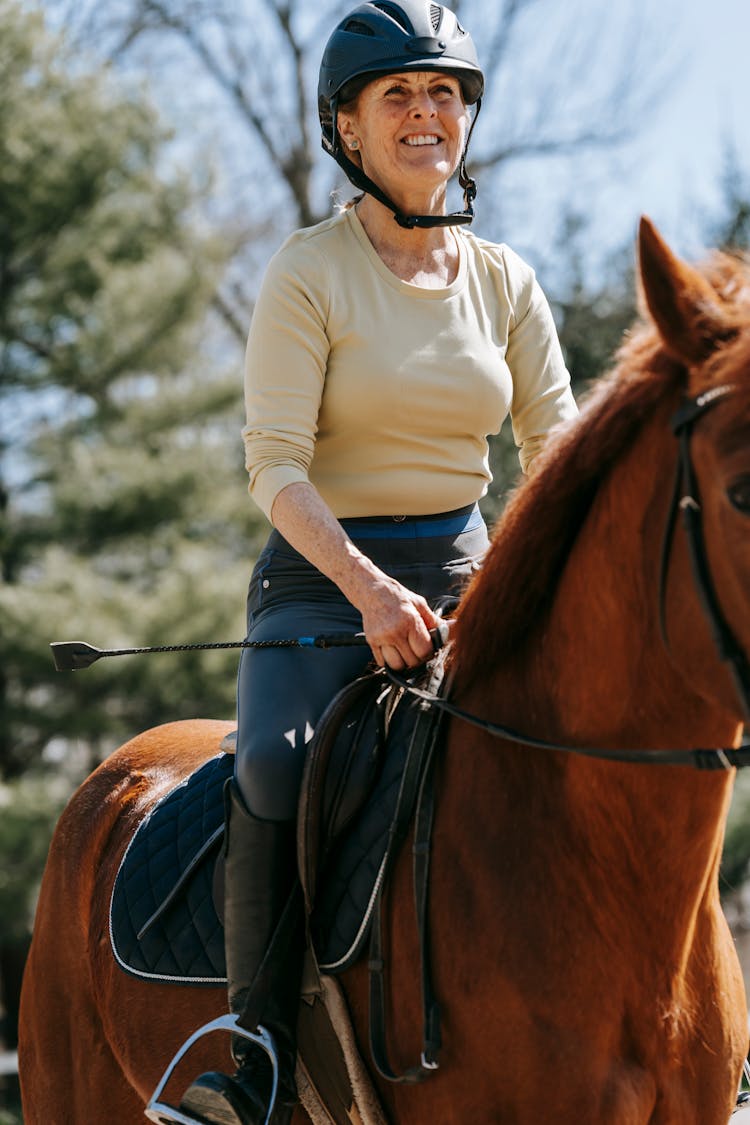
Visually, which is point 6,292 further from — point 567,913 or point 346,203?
point 567,913

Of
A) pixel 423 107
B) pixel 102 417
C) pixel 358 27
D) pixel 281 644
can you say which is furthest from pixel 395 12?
pixel 102 417

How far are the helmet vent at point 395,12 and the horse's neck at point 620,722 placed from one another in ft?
4.82

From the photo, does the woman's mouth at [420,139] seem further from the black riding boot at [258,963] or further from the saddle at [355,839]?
A: the black riding boot at [258,963]

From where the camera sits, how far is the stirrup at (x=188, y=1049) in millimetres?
2875

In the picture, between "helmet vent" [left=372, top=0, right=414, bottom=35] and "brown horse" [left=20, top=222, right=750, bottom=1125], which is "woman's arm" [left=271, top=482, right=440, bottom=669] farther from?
"helmet vent" [left=372, top=0, right=414, bottom=35]

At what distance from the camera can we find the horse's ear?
226 centimetres

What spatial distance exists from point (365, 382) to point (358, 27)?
0.95 metres

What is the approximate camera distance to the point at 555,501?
8.44 ft

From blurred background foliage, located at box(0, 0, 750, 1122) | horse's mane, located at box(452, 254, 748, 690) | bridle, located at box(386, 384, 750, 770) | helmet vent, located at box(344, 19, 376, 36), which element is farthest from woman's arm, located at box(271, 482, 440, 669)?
blurred background foliage, located at box(0, 0, 750, 1122)

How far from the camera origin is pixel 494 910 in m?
2.63

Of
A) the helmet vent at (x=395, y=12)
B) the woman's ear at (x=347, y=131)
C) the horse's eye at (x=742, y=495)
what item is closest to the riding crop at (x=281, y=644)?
the horse's eye at (x=742, y=495)

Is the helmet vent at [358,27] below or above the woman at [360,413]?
above

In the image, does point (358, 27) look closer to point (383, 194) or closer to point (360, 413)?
point (383, 194)

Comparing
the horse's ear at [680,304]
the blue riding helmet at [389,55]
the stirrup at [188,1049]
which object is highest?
the blue riding helmet at [389,55]
